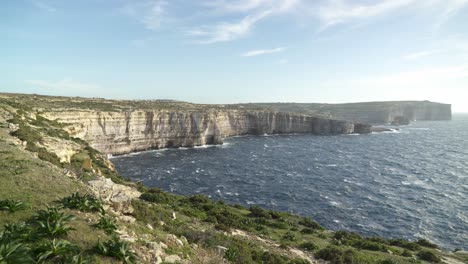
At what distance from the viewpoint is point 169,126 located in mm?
87188

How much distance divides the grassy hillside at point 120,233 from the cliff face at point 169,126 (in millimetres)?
38982

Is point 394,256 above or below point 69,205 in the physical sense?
below

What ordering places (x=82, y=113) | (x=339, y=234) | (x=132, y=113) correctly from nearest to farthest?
(x=339, y=234), (x=82, y=113), (x=132, y=113)

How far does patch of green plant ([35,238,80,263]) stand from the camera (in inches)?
360

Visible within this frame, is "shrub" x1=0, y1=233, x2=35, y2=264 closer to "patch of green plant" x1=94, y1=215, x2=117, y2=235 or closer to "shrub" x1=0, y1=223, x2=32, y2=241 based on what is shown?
"shrub" x1=0, y1=223, x2=32, y2=241

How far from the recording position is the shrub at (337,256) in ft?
63.7

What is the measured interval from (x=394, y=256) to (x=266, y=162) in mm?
47811

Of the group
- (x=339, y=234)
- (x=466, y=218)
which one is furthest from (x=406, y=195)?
(x=339, y=234)

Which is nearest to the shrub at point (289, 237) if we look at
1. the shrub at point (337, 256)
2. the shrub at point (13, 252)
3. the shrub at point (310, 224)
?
the shrub at point (337, 256)

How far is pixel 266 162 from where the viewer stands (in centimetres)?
7050

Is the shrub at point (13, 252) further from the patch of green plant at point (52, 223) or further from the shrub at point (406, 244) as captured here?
the shrub at point (406, 244)

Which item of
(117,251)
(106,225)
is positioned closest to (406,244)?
(106,225)

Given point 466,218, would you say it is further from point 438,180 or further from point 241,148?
point 241,148

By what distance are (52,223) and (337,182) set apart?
5103 centimetres
